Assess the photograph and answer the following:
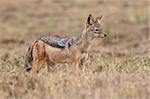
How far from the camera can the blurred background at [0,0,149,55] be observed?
89.9 ft

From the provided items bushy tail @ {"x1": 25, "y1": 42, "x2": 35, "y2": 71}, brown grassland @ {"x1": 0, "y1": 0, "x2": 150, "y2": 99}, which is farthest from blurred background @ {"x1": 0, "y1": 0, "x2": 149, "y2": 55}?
bushy tail @ {"x1": 25, "y1": 42, "x2": 35, "y2": 71}

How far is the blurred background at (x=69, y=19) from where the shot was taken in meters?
27.4

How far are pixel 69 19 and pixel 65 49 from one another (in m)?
20.4

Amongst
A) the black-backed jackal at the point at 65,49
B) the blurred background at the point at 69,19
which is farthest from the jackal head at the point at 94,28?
the blurred background at the point at 69,19

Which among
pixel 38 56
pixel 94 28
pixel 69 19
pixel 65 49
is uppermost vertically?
pixel 69 19

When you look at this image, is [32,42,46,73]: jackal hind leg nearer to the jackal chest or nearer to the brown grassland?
the jackal chest

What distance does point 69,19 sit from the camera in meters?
32.9

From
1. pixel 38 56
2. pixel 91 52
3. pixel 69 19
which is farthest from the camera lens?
pixel 69 19

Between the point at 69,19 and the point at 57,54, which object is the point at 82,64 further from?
the point at 69,19

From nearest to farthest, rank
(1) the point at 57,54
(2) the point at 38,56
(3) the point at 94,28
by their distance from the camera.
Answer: (1) the point at 57,54 < (2) the point at 38,56 < (3) the point at 94,28

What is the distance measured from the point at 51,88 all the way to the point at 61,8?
25.9 m

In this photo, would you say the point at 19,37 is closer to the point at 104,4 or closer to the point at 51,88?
the point at 104,4

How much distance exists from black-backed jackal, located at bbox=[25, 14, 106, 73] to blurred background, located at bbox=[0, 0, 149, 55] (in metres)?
11.6

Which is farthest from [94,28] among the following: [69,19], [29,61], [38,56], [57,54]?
[69,19]
